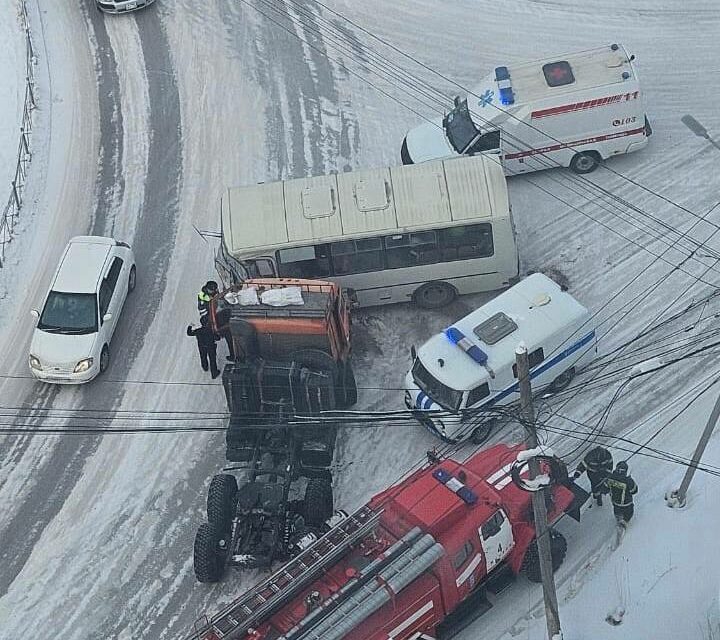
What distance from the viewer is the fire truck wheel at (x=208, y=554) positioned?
695 inches

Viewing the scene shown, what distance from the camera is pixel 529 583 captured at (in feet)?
57.6

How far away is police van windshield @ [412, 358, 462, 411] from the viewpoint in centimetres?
1914

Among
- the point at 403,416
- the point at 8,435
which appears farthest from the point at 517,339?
the point at 8,435

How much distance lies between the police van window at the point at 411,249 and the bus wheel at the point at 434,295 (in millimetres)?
627

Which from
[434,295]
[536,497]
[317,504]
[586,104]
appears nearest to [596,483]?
[317,504]

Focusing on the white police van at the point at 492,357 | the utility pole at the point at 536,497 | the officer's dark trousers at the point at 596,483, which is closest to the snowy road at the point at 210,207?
the officer's dark trousers at the point at 596,483

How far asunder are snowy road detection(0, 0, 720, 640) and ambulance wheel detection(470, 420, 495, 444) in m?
1.03

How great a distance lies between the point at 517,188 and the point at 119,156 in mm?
9913

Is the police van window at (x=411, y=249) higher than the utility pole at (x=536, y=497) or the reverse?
the reverse

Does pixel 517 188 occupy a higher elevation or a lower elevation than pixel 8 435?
higher

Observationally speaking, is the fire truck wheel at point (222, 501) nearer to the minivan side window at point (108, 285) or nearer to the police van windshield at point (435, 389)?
the police van windshield at point (435, 389)

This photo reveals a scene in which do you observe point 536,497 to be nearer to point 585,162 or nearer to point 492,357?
point 492,357

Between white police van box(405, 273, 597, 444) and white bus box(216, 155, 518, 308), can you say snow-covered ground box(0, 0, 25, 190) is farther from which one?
white police van box(405, 273, 597, 444)

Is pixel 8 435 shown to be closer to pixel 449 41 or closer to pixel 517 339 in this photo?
pixel 517 339
